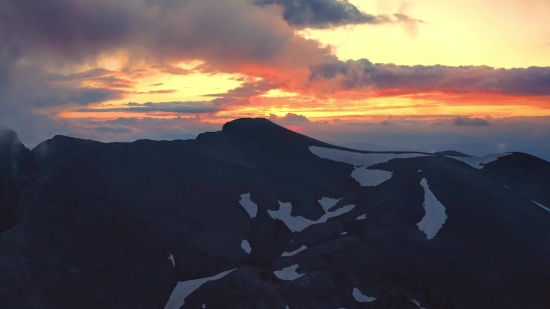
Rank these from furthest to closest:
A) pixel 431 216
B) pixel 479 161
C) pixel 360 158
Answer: pixel 479 161
pixel 360 158
pixel 431 216

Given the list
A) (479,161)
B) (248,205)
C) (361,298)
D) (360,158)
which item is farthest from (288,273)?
(479,161)

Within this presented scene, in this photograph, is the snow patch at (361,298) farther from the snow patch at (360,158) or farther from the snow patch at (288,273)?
the snow patch at (360,158)

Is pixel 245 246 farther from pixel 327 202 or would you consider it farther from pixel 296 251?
pixel 327 202

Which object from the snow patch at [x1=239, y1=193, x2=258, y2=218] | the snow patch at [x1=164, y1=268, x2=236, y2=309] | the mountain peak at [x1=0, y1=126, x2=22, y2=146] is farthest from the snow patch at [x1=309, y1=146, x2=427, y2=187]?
the mountain peak at [x1=0, y1=126, x2=22, y2=146]

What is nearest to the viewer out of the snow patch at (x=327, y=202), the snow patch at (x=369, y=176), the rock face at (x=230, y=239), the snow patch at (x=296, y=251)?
the rock face at (x=230, y=239)

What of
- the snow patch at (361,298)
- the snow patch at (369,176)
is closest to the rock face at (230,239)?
the snow patch at (361,298)

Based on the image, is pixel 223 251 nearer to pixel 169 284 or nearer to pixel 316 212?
pixel 169 284
